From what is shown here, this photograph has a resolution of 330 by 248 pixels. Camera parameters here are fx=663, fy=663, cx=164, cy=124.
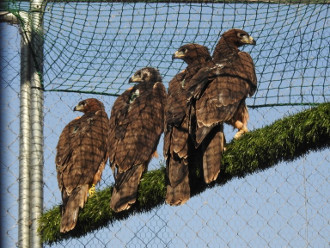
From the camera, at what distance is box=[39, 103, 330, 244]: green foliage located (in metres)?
3.37

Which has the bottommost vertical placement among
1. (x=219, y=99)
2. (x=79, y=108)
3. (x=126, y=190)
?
(x=79, y=108)

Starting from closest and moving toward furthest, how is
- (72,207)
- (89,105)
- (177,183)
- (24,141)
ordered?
(177,183), (72,207), (24,141), (89,105)

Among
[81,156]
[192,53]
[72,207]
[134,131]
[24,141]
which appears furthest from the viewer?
[192,53]

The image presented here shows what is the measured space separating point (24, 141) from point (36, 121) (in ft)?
0.61

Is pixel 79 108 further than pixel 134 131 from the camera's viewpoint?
Yes

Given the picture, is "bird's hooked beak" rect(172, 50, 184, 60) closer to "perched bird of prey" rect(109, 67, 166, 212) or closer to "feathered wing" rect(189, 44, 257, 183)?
"perched bird of prey" rect(109, 67, 166, 212)

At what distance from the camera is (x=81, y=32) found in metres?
5.47

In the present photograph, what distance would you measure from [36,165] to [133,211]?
834mm

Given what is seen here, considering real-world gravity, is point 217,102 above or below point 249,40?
above

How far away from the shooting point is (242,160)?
12.0 ft

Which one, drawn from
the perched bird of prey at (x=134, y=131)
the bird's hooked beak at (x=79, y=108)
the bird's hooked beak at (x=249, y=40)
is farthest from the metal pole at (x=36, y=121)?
the bird's hooked beak at (x=249, y=40)

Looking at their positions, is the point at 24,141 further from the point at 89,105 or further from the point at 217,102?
the point at 217,102

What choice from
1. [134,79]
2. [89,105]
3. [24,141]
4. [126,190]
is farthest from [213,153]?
→ [89,105]

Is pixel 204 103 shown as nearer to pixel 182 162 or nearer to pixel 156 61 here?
pixel 182 162
